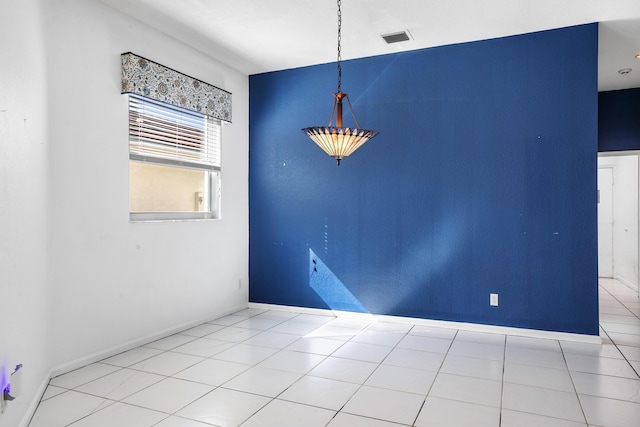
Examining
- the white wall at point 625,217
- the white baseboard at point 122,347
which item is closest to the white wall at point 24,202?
the white baseboard at point 122,347

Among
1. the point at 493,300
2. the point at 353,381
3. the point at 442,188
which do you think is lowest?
the point at 353,381

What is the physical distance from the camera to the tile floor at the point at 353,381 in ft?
7.62

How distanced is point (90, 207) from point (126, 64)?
1172 mm

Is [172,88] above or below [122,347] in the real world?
above

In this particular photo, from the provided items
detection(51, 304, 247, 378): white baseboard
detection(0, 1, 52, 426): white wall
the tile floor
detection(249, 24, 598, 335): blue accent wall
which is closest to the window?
detection(249, 24, 598, 335): blue accent wall

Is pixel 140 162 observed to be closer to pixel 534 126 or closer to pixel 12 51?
pixel 12 51

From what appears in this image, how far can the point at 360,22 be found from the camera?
11.9ft

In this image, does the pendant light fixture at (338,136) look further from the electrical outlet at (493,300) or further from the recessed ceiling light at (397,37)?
the electrical outlet at (493,300)

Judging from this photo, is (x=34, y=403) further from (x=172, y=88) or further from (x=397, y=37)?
(x=397, y=37)

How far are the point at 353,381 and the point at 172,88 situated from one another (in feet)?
9.42

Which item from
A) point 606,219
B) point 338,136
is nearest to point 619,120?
point 606,219

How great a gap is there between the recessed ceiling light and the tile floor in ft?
8.92

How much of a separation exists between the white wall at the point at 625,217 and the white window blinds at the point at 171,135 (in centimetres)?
549

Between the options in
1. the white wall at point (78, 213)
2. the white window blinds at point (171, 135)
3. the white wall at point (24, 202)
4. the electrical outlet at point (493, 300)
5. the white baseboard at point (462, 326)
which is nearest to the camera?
the white wall at point (24, 202)
